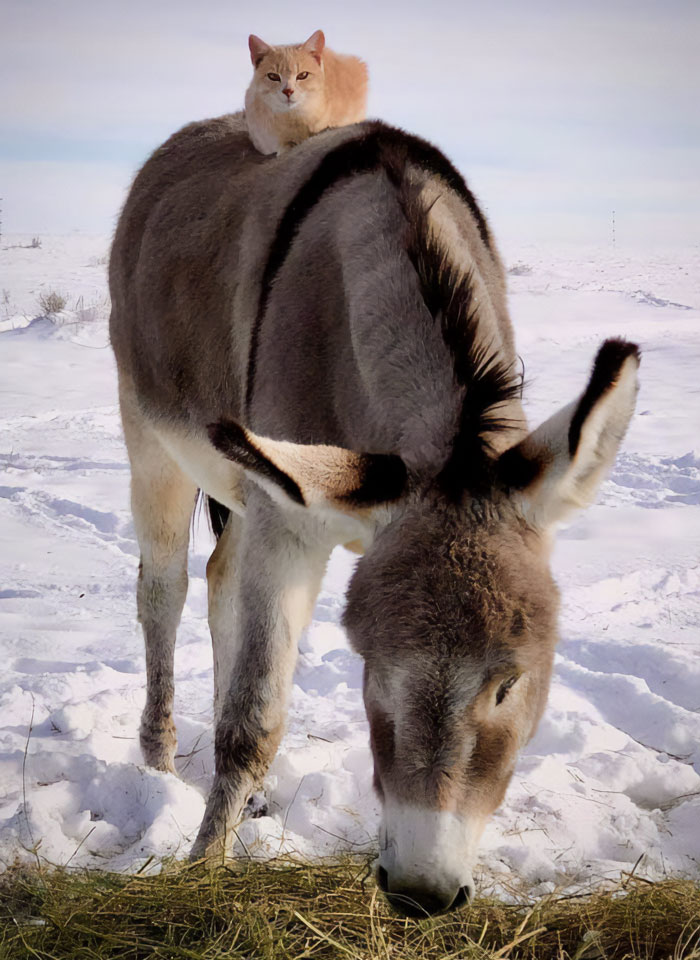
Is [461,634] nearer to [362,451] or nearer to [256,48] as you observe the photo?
[362,451]

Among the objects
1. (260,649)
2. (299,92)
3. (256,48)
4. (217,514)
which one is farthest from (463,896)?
(256,48)

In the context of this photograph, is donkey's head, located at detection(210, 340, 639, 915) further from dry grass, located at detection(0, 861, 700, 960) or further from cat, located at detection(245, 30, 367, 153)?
cat, located at detection(245, 30, 367, 153)

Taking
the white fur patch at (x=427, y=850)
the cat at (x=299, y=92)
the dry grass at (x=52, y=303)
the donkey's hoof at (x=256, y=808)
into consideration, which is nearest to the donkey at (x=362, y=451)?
the white fur patch at (x=427, y=850)

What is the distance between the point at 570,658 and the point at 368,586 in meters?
3.03

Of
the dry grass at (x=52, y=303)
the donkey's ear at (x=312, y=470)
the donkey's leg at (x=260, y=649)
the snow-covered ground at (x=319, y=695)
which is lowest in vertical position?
the dry grass at (x=52, y=303)

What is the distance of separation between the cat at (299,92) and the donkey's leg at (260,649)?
1.81 meters

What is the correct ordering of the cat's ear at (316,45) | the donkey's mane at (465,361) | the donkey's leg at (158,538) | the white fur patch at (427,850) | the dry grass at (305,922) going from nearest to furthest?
1. the white fur patch at (427,850)
2. the donkey's mane at (465,361)
3. the dry grass at (305,922)
4. the donkey's leg at (158,538)
5. the cat's ear at (316,45)

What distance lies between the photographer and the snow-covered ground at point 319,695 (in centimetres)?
351

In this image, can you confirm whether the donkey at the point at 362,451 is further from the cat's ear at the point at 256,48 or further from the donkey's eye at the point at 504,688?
the cat's ear at the point at 256,48

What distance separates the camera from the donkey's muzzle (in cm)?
195

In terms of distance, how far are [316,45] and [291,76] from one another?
1.77 feet

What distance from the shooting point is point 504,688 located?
207 cm

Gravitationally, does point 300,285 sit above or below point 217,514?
above

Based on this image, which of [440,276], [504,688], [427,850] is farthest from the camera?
[440,276]
